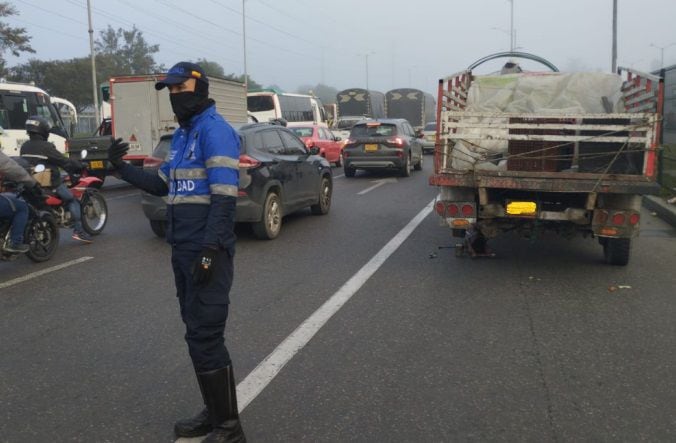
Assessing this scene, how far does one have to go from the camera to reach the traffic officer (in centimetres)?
311

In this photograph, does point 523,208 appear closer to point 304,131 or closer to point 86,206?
point 86,206

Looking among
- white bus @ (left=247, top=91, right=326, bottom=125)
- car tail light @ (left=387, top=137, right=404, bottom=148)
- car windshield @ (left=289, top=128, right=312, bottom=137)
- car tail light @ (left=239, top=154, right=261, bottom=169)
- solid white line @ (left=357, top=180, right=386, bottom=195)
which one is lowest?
solid white line @ (left=357, top=180, right=386, bottom=195)

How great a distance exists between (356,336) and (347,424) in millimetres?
1423

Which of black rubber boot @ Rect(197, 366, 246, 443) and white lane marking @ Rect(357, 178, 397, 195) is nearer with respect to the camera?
black rubber boot @ Rect(197, 366, 246, 443)

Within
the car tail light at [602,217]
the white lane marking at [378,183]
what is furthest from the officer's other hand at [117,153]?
the white lane marking at [378,183]

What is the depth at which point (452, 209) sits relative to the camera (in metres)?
6.89

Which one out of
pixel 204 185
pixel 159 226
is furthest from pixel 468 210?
pixel 159 226

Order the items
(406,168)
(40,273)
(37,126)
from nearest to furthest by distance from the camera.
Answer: (40,273) → (37,126) → (406,168)

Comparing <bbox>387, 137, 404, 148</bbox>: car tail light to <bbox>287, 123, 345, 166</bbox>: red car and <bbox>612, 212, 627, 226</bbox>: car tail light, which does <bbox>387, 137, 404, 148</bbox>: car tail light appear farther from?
<bbox>612, 212, 627, 226</bbox>: car tail light

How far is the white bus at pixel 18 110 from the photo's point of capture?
1562 cm

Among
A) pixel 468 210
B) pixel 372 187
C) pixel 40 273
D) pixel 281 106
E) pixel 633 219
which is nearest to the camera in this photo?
pixel 633 219

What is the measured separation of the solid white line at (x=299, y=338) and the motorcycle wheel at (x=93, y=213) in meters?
4.35

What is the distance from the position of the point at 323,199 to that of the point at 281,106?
1690cm

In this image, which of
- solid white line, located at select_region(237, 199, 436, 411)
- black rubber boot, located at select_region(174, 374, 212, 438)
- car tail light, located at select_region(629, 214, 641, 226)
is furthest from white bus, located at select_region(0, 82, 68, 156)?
black rubber boot, located at select_region(174, 374, 212, 438)
